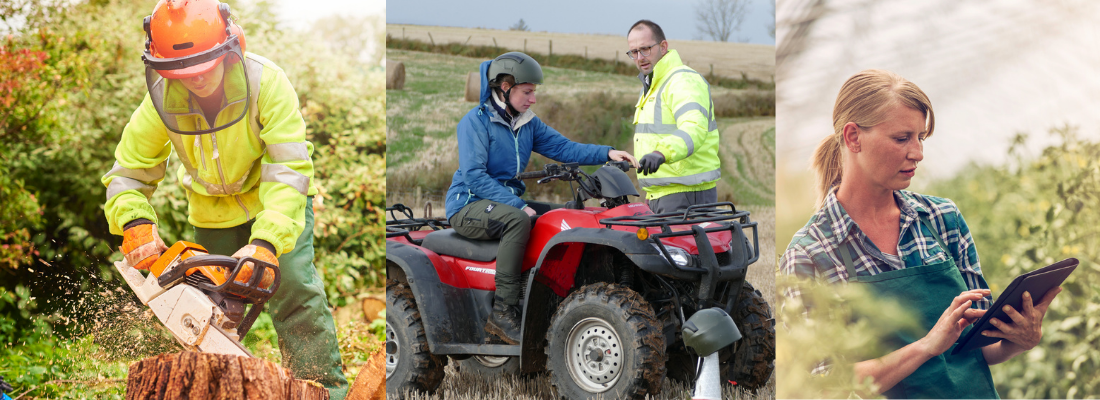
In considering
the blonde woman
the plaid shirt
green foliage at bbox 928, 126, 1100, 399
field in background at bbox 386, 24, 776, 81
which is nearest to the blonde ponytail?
the blonde woman

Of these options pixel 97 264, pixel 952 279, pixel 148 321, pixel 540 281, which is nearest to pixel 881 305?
pixel 952 279

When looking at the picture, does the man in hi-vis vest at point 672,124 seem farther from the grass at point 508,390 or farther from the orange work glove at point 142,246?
the orange work glove at point 142,246

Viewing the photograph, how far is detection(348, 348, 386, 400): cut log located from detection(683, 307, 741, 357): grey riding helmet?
167 cm

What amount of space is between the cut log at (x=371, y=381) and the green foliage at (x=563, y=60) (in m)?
1.74

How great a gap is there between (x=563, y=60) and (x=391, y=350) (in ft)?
6.12

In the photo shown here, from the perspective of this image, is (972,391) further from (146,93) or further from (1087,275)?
(146,93)

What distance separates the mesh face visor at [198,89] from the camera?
12.2 ft

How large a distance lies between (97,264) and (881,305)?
142 inches

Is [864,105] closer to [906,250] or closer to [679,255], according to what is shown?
[906,250]

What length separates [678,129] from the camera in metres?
4.33

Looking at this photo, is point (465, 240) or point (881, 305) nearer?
point (881, 305)

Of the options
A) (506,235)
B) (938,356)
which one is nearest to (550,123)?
(506,235)

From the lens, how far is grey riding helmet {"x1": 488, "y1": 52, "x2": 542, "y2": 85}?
14.2 feet

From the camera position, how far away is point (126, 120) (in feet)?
14.0
